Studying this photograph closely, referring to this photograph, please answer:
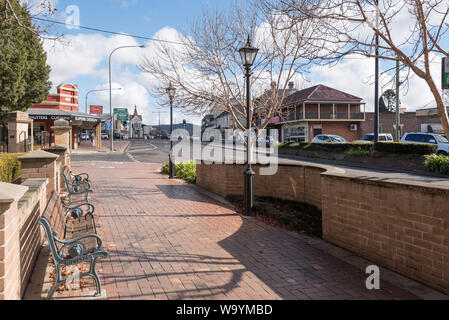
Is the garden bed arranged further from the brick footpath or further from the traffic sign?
the traffic sign

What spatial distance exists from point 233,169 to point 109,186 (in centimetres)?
458

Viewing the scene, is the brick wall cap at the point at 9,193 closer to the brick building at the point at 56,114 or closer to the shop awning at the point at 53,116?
the brick building at the point at 56,114

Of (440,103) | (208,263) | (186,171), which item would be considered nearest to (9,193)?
(208,263)

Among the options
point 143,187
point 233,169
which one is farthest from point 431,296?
point 143,187

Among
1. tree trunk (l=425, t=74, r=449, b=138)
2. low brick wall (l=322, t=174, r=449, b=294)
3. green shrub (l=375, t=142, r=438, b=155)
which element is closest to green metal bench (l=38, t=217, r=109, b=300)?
low brick wall (l=322, t=174, r=449, b=294)

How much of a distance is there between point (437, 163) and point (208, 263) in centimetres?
1650

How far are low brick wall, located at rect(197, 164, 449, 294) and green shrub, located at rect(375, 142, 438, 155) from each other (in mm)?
15491

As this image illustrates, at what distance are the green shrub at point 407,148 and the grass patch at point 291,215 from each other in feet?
43.6

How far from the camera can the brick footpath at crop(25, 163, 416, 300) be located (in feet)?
14.5

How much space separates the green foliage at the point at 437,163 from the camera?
17656mm

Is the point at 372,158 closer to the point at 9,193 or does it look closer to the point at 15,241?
the point at 15,241

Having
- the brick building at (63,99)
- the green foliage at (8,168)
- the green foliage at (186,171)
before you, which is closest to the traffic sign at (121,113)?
the brick building at (63,99)

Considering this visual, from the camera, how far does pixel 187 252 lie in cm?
591

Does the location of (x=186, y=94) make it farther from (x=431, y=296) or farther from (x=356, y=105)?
(x=356, y=105)
